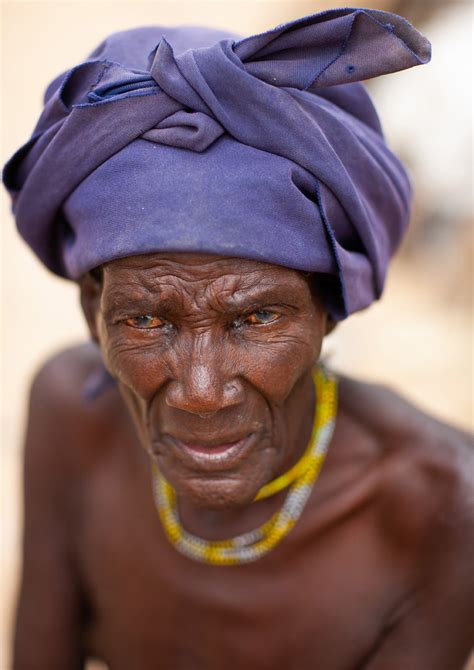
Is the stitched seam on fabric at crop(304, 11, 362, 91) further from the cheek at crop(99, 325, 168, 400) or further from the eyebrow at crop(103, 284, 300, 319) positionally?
the cheek at crop(99, 325, 168, 400)

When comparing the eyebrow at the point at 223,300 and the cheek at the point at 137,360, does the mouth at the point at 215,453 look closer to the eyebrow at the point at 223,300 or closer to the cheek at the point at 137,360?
the cheek at the point at 137,360

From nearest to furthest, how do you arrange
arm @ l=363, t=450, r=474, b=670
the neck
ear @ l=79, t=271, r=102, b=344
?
ear @ l=79, t=271, r=102, b=344, arm @ l=363, t=450, r=474, b=670, the neck

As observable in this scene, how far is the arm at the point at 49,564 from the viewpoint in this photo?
2.66 meters

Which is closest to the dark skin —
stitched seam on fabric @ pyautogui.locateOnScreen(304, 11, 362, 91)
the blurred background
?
stitched seam on fabric @ pyautogui.locateOnScreen(304, 11, 362, 91)

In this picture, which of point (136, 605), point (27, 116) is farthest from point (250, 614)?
point (27, 116)

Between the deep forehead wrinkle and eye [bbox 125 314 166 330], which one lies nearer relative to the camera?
the deep forehead wrinkle

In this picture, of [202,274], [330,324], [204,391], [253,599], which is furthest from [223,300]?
[253,599]

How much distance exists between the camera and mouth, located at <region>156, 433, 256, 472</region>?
1.97m

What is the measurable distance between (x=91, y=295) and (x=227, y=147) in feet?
1.96

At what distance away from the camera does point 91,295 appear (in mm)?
2152

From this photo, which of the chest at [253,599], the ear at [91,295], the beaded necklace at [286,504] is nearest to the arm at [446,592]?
the chest at [253,599]

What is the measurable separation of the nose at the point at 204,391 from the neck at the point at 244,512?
0.39 meters

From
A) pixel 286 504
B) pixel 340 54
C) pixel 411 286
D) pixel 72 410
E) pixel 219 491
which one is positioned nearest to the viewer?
pixel 340 54

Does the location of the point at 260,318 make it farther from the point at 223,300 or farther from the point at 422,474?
the point at 422,474
